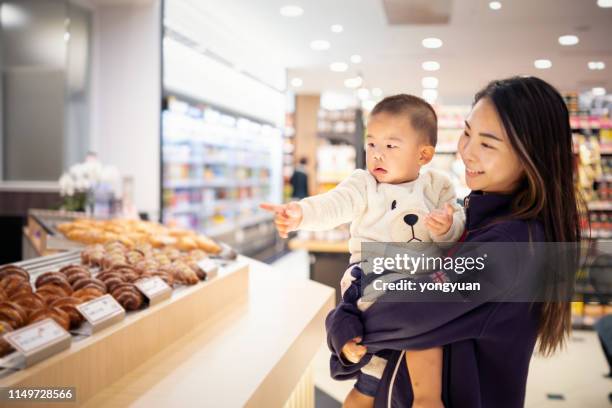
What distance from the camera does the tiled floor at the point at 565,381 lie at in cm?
371

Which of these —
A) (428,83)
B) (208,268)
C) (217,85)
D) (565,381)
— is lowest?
(565,381)

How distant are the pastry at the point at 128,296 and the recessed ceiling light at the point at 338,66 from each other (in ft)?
19.5

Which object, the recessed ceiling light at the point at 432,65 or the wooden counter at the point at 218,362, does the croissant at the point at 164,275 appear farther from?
the recessed ceiling light at the point at 432,65

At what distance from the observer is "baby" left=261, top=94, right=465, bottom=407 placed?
117cm

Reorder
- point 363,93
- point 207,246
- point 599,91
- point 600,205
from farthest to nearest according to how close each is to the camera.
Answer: point 363,93 → point 599,91 → point 600,205 → point 207,246

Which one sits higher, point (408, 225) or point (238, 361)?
point (408, 225)

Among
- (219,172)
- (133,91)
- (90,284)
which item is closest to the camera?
(90,284)

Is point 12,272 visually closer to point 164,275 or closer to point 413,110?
point 164,275

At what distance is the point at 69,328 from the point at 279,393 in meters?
0.56

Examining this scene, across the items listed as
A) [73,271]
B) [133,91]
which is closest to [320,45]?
[133,91]

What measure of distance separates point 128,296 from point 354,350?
0.84 m

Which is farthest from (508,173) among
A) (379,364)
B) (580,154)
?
(580,154)

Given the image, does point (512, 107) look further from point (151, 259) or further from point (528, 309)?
point (151, 259)

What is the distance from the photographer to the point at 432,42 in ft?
21.1
